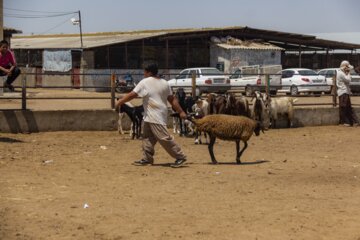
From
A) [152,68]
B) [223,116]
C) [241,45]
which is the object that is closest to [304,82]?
[241,45]

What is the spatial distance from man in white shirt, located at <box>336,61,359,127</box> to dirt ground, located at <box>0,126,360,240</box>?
5.66 m

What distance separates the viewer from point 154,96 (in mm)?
10312

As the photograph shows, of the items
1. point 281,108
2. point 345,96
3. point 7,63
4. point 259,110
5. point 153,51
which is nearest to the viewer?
point 7,63

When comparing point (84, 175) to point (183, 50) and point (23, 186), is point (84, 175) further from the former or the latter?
point (183, 50)

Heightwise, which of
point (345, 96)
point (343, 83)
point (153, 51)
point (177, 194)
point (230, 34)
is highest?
point (230, 34)

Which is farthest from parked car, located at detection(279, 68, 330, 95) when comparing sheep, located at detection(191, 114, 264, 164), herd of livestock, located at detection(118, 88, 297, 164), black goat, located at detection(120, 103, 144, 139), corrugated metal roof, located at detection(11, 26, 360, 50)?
sheep, located at detection(191, 114, 264, 164)

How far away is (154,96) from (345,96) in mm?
10227

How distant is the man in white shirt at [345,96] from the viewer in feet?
61.8

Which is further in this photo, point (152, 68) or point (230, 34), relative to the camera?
point (230, 34)

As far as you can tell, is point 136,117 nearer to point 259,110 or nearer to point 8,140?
point 8,140

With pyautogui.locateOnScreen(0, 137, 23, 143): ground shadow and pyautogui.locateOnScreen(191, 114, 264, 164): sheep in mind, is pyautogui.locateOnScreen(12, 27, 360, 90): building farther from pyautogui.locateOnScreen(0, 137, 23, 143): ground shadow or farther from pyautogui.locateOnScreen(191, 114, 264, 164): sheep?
pyautogui.locateOnScreen(191, 114, 264, 164): sheep

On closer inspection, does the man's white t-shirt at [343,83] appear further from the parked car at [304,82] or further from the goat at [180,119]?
the parked car at [304,82]

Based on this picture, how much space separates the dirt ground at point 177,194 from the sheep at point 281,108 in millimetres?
4410

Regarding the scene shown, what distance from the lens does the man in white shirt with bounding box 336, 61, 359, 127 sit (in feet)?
61.8
